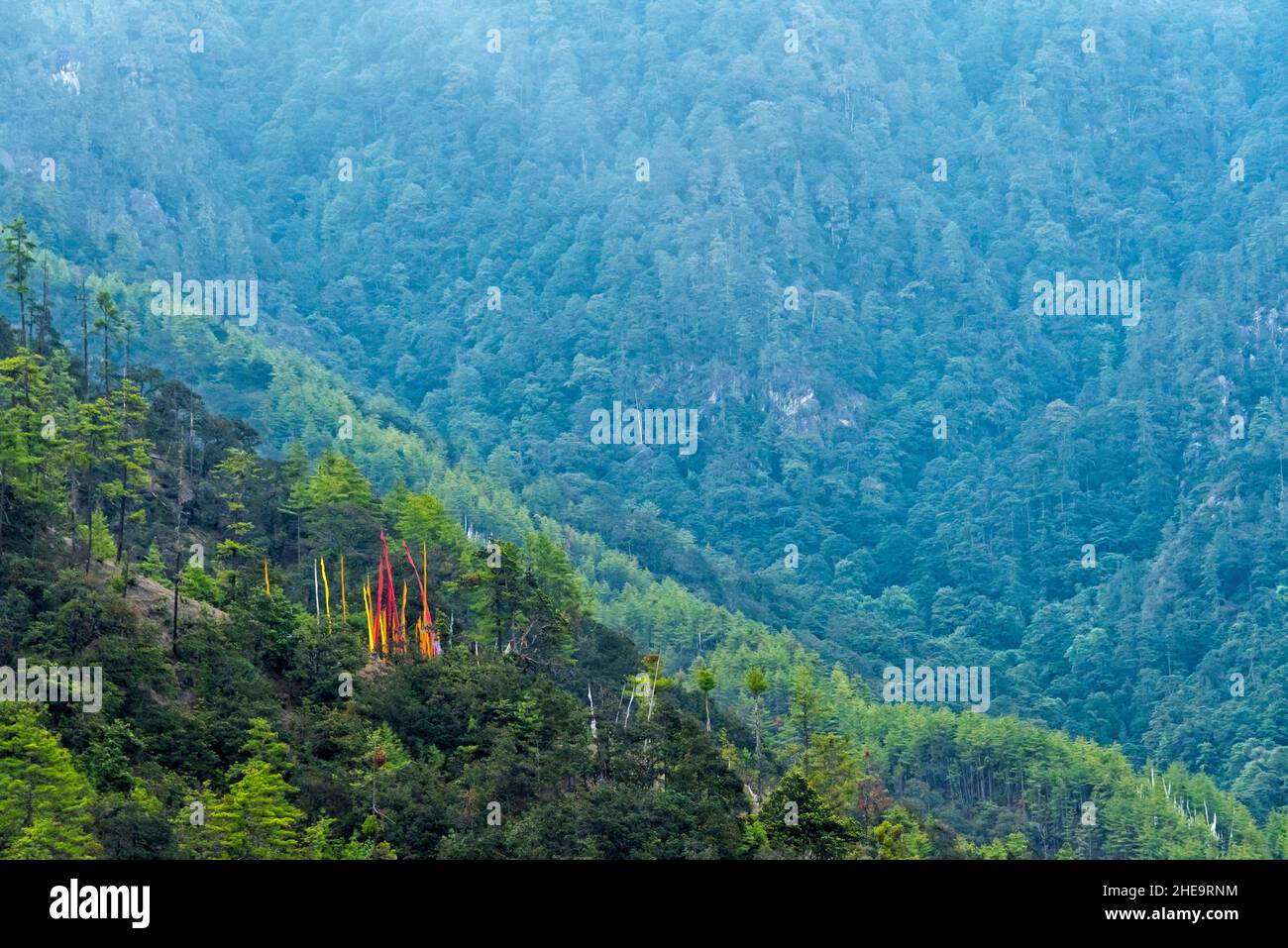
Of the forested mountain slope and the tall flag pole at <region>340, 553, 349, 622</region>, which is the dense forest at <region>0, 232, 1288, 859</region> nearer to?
the forested mountain slope

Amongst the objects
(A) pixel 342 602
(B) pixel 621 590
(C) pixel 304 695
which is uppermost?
(B) pixel 621 590

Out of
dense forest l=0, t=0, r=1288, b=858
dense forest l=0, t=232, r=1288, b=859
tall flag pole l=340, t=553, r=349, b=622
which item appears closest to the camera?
dense forest l=0, t=232, r=1288, b=859

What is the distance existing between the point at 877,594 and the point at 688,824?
4963 inches

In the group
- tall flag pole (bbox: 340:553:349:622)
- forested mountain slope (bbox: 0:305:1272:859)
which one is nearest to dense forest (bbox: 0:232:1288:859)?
forested mountain slope (bbox: 0:305:1272:859)

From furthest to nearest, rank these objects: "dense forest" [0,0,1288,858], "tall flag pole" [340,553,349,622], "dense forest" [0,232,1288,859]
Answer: "tall flag pole" [340,553,349,622]
"dense forest" [0,0,1288,858]
"dense forest" [0,232,1288,859]

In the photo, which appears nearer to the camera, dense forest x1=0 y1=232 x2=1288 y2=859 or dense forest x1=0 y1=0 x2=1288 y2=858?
dense forest x1=0 y1=232 x2=1288 y2=859

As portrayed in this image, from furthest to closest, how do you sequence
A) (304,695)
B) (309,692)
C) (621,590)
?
(621,590)
(309,692)
(304,695)

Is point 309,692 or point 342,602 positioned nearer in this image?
point 309,692

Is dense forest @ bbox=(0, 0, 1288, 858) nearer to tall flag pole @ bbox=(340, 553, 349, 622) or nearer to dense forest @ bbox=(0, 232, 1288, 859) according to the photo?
dense forest @ bbox=(0, 232, 1288, 859)

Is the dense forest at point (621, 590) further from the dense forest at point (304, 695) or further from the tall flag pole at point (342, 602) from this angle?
the tall flag pole at point (342, 602)

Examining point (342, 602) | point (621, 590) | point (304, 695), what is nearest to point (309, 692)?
point (304, 695)

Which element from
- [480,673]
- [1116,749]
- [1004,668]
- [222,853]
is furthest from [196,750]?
[1004,668]

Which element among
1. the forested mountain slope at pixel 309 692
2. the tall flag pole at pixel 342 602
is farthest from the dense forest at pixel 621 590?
the tall flag pole at pixel 342 602

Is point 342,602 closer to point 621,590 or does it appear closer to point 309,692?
point 309,692
